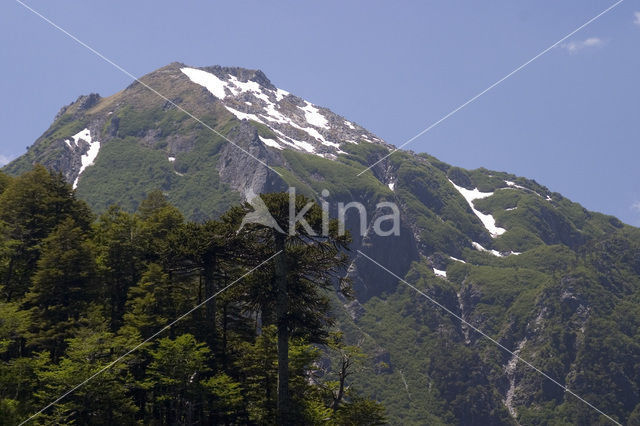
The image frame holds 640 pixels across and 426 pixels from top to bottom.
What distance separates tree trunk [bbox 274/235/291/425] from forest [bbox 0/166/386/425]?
0.08 m

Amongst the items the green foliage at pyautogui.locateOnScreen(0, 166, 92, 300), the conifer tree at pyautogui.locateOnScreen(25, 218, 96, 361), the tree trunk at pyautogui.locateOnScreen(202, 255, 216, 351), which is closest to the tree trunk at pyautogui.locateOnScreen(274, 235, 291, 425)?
the tree trunk at pyautogui.locateOnScreen(202, 255, 216, 351)

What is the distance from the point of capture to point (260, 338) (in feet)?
166

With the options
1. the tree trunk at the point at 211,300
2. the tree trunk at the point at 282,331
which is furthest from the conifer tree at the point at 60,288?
the tree trunk at the point at 282,331

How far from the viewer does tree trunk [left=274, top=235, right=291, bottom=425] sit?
155 feet

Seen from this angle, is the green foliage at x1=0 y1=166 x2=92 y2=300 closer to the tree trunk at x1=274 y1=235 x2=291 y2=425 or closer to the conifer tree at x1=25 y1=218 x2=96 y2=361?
the conifer tree at x1=25 y1=218 x2=96 y2=361

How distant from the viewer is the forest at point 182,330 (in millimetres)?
44156

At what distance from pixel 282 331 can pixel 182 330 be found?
32.0ft

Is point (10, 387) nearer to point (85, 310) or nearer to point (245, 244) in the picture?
point (85, 310)

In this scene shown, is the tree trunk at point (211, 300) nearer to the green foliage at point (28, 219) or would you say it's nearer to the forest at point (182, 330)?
the forest at point (182, 330)

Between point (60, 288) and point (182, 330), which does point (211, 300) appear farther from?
point (60, 288)

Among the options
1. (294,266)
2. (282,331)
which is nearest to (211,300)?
(294,266)

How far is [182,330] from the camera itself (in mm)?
52656

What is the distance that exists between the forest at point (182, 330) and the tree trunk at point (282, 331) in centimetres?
8

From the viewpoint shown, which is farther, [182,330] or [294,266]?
[182,330]
